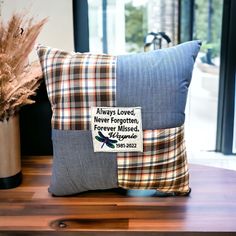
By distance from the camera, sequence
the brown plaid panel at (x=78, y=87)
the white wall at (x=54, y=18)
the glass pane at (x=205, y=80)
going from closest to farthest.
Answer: the brown plaid panel at (x=78, y=87) < the white wall at (x=54, y=18) < the glass pane at (x=205, y=80)

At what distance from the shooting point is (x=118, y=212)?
0.96 m

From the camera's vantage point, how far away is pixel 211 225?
877 mm

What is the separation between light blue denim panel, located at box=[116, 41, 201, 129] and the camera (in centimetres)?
96

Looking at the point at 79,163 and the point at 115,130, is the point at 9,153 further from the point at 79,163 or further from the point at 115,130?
the point at 115,130

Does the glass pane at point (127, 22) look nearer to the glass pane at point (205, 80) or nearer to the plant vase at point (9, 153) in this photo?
the glass pane at point (205, 80)

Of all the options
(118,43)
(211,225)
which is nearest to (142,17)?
(118,43)

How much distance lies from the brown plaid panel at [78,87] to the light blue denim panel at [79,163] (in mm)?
32

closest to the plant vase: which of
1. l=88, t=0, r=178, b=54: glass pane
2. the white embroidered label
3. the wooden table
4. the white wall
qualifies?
the wooden table

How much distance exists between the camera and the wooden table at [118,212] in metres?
0.87

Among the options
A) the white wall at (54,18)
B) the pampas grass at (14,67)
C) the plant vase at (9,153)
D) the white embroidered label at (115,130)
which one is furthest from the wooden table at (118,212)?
the white wall at (54,18)

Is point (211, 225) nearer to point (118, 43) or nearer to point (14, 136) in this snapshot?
point (14, 136)

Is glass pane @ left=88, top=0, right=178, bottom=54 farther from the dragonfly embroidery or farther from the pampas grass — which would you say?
the dragonfly embroidery

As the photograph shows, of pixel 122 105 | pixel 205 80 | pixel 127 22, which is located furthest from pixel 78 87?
pixel 205 80

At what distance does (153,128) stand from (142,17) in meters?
→ 1.88
